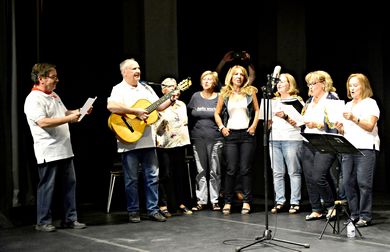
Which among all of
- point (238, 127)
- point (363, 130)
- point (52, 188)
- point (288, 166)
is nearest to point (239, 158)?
point (238, 127)

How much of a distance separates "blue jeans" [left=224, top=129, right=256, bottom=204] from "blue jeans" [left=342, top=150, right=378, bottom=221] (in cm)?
117

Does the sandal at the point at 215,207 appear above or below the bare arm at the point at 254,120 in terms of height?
below

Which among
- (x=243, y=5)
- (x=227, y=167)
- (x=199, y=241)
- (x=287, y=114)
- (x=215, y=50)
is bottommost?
(x=199, y=241)

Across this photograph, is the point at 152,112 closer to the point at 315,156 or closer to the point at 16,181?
the point at 315,156

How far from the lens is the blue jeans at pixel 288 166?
6.26 metres

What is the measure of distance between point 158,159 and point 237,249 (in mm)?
2067

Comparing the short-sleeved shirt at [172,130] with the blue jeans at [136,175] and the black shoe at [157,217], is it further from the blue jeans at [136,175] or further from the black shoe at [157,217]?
the black shoe at [157,217]

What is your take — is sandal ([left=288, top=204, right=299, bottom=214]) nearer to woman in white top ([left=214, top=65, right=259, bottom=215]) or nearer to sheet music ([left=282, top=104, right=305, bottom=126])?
woman in white top ([left=214, top=65, right=259, bottom=215])

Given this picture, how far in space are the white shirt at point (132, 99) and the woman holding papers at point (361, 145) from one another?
70.9 inches

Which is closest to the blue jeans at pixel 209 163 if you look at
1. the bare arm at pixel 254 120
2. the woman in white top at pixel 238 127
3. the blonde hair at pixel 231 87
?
the woman in white top at pixel 238 127

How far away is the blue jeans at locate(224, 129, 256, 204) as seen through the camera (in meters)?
6.24

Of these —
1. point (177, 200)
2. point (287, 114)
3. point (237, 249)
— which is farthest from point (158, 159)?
point (237, 249)

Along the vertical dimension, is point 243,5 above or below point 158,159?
above

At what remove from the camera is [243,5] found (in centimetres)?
813
